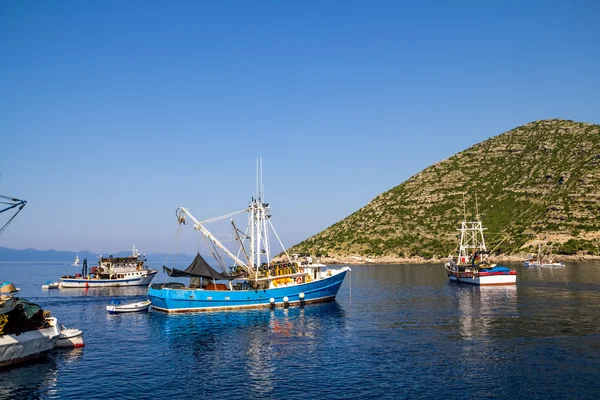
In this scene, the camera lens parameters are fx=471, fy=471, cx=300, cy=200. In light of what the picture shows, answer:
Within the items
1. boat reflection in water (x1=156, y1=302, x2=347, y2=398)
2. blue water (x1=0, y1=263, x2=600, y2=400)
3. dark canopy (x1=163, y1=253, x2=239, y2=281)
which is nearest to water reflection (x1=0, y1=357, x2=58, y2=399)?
blue water (x1=0, y1=263, x2=600, y2=400)

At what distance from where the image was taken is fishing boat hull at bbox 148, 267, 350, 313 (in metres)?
73.1

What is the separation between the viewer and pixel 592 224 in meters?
190

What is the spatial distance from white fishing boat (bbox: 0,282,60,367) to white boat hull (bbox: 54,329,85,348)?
6.96ft

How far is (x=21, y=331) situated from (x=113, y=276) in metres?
97.7

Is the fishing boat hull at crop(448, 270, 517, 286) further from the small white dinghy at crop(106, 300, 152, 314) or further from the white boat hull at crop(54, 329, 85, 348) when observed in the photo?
the white boat hull at crop(54, 329, 85, 348)

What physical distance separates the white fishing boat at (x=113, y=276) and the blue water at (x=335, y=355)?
6151 centimetres

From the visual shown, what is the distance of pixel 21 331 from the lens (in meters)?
42.6

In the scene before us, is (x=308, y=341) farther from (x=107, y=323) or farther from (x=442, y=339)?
(x=107, y=323)

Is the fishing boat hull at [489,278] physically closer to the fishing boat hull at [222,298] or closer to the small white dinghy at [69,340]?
the fishing boat hull at [222,298]

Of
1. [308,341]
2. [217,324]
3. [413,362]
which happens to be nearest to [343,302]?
[217,324]

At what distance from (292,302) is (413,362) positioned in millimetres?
39838

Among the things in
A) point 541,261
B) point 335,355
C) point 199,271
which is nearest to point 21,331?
point 335,355

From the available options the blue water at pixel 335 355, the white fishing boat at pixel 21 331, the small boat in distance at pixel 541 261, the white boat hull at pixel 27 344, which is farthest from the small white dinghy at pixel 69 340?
the small boat in distance at pixel 541 261

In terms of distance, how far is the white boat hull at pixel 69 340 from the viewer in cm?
4878
